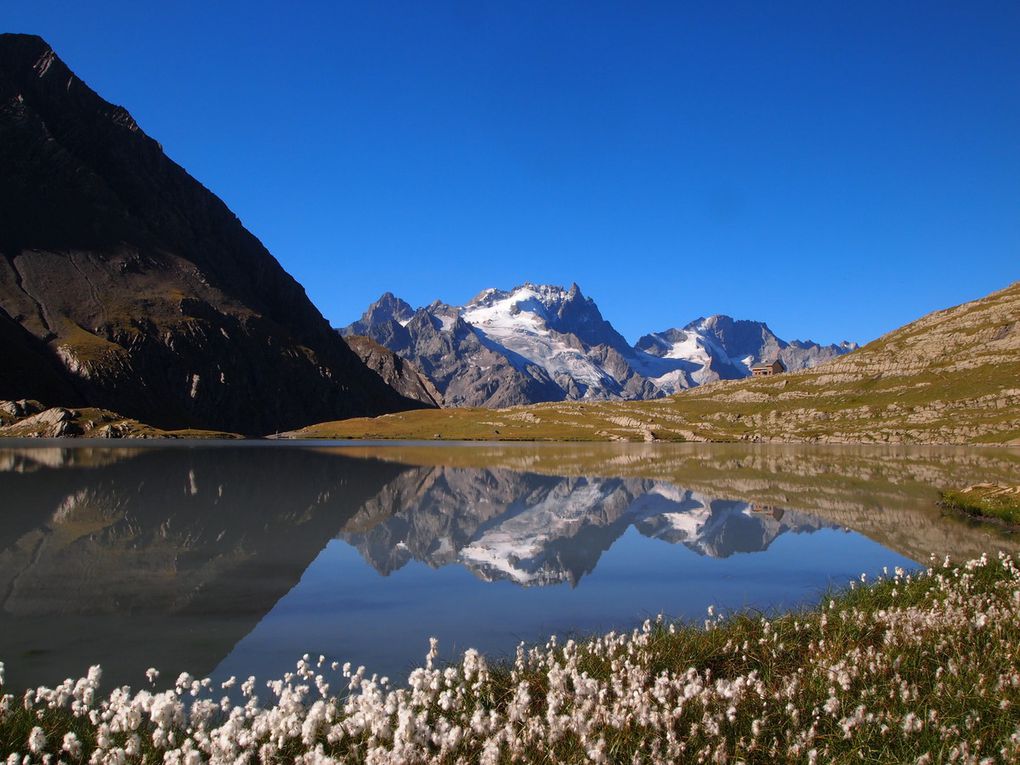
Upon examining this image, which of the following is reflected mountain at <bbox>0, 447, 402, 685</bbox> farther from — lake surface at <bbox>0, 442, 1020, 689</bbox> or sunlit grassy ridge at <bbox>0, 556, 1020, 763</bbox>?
sunlit grassy ridge at <bbox>0, 556, 1020, 763</bbox>

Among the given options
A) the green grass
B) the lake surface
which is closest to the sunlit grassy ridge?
the lake surface

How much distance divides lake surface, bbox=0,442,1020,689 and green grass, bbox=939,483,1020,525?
8.19ft

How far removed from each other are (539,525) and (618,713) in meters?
24.1

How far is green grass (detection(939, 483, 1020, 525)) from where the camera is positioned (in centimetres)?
3531

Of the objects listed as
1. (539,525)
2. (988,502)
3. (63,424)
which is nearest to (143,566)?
(539,525)

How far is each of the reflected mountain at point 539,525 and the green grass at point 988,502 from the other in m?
8.70

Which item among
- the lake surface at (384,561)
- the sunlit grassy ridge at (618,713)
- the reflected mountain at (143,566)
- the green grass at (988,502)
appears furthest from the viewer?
the green grass at (988,502)

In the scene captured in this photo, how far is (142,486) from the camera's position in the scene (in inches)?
1754

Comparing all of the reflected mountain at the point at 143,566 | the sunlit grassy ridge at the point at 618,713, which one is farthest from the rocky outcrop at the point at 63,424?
the sunlit grassy ridge at the point at 618,713

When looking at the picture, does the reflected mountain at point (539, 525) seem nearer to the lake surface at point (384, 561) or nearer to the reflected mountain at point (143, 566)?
the lake surface at point (384, 561)

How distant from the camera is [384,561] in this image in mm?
24094

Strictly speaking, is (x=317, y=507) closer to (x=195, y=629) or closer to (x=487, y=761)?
(x=195, y=629)

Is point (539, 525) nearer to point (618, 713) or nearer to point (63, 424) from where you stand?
point (618, 713)

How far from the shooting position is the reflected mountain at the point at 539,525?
80.8ft
